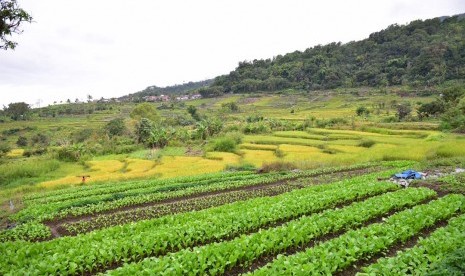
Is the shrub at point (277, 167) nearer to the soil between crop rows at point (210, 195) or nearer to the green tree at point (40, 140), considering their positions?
the soil between crop rows at point (210, 195)

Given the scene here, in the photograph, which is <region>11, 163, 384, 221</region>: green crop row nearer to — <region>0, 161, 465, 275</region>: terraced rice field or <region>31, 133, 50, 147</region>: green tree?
<region>0, 161, 465, 275</region>: terraced rice field

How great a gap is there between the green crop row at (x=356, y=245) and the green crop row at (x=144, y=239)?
382cm

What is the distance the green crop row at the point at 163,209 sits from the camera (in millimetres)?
17673

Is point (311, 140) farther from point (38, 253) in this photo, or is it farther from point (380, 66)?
point (380, 66)

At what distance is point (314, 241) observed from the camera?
13016mm

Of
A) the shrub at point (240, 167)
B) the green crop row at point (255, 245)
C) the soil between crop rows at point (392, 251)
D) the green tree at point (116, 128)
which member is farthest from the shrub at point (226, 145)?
the soil between crop rows at point (392, 251)

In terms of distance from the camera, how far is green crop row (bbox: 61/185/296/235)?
58.0 feet

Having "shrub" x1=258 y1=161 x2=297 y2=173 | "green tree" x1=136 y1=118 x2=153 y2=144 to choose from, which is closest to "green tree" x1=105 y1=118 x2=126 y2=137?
"green tree" x1=136 y1=118 x2=153 y2=144

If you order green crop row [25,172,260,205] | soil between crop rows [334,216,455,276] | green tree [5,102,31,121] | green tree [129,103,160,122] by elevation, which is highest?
green tree [5,102,31,121]

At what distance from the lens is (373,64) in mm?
116375

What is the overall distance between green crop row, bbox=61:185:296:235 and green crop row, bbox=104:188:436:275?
7649 mm

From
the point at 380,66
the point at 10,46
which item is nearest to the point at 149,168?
the point at 10,46

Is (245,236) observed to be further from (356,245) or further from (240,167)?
(240,167)

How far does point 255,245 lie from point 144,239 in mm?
4044
